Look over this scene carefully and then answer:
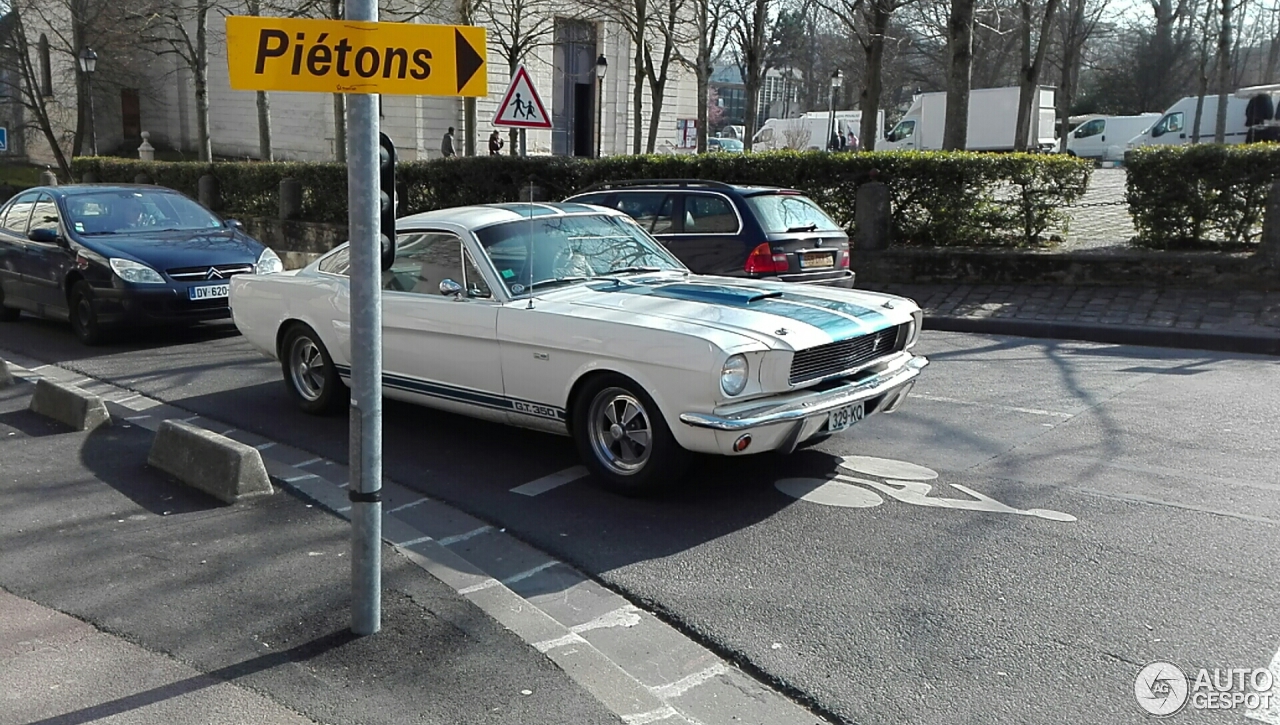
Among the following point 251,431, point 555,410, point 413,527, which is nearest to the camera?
point 413,527

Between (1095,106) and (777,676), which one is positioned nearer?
(777,676)

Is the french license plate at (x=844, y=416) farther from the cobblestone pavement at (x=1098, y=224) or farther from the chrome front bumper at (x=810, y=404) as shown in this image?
the cobblestone pavement at (x=1098, y=224)

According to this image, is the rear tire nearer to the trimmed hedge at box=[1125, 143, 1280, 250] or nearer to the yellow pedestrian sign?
the yellow pedestrian sign

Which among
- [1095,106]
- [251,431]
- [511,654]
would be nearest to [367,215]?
[511,654]

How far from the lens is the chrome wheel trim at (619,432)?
5871 mm

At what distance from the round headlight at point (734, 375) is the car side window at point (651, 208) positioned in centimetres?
597

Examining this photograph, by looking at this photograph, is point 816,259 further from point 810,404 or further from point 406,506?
point 406,506

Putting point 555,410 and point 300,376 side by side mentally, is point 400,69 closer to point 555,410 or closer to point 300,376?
point 555,410

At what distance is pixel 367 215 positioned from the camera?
12.8 feet

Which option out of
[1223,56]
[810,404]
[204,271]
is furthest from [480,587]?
[1223,56]

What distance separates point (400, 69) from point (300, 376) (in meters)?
4.64

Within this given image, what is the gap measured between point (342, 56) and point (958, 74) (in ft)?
48.3

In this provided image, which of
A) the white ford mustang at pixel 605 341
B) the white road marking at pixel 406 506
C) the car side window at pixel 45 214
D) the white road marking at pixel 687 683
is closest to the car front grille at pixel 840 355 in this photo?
the white ford mustang at pixel 605 341

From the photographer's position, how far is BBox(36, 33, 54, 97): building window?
152ft
